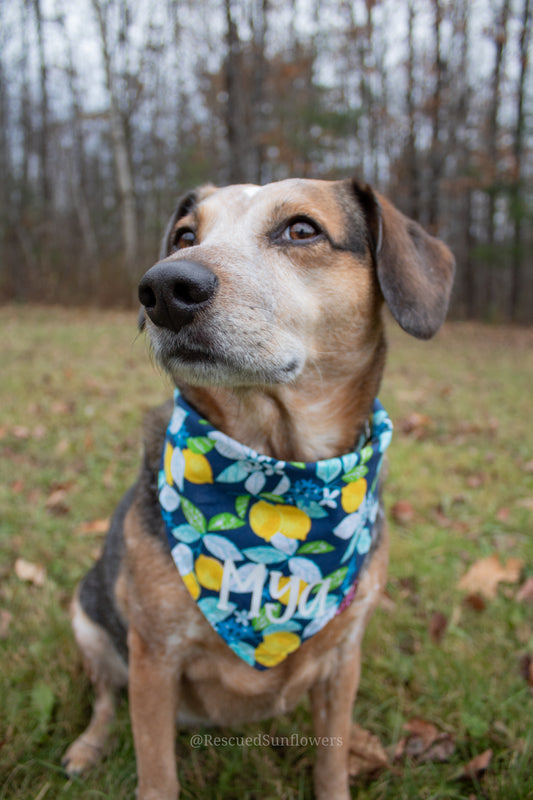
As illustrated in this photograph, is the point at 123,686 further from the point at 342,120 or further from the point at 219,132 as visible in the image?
the point at 219,132

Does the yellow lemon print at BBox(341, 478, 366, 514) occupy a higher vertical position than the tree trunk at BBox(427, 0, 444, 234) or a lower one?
lower

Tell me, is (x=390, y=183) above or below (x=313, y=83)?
below

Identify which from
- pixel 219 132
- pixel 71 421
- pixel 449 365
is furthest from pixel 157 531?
pixel 219 132

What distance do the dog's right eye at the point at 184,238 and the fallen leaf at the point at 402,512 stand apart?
2763mm

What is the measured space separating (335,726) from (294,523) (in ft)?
2.97

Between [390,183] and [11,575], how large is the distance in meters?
27.4

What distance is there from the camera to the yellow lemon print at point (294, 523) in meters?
2.00

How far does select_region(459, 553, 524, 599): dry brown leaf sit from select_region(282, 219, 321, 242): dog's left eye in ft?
8.04

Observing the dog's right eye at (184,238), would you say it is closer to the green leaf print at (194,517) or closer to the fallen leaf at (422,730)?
the green leaf print at (194,517)

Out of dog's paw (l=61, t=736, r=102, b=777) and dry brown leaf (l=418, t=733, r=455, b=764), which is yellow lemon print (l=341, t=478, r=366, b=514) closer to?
dry brown leaf (l=418, t=733, r=455, b=764)

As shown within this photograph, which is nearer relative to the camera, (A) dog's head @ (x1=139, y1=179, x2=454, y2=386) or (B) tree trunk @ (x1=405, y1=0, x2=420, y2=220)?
(A) dog's head @ (x1=139, y1=179, x2=454, y2=386)

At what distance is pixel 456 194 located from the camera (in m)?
25.5

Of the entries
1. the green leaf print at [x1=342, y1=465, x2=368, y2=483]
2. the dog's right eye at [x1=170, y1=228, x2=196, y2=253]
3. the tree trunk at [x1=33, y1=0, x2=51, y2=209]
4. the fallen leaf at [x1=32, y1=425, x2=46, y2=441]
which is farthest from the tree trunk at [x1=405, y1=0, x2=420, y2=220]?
the green leaf print at [x1=342, y1=465, x2=368, y2=483]

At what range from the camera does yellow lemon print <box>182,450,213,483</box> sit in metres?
1.96
